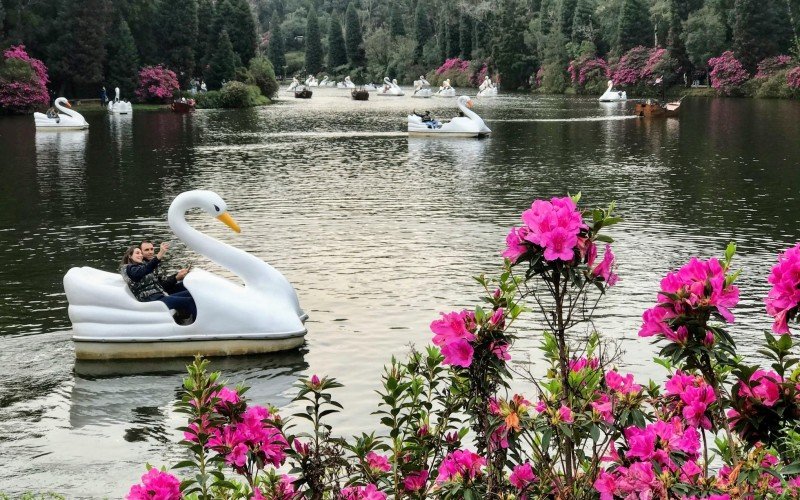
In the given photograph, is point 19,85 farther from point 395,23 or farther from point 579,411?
point 395,23

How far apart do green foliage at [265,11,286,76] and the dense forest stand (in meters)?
22.2

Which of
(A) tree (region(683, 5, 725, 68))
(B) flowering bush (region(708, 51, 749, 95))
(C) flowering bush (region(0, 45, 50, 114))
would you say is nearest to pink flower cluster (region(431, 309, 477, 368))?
(C) flowering bush (region(0, 45, 50, 114))

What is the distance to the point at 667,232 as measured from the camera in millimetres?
20031

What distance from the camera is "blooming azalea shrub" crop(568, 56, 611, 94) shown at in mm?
91312

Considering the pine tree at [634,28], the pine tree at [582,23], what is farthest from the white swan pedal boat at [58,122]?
the pine tree at [582,23]

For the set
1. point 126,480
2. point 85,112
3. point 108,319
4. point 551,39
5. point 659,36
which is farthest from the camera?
point 551,39

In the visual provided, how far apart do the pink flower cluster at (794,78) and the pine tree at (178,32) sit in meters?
46.3

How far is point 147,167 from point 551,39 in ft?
239

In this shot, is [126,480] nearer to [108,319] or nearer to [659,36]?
[108,319]

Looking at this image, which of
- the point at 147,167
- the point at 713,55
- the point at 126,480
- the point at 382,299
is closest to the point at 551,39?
the point at 713,55

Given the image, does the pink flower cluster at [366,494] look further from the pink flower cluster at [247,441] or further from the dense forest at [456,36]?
the dense forest at [456,36]

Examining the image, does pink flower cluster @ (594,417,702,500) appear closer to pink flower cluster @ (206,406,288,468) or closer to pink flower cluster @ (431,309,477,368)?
pink flower cluster @ (431,309,477,368)

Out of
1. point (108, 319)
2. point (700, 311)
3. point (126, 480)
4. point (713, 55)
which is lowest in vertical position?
point (126, 480)

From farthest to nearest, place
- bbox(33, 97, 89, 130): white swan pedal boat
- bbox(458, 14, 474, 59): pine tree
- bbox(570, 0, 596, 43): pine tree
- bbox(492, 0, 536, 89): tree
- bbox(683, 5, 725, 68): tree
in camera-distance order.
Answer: bbox(458, 14, 474, 59): pine tree → bbox(492, 0, 536, 89): tree → bbox(570, 0, 596, 43): pine tree → bbox(683, 5, 725, 68): tree → bbox(33, 97, 89, 130): white swan pedal boat
